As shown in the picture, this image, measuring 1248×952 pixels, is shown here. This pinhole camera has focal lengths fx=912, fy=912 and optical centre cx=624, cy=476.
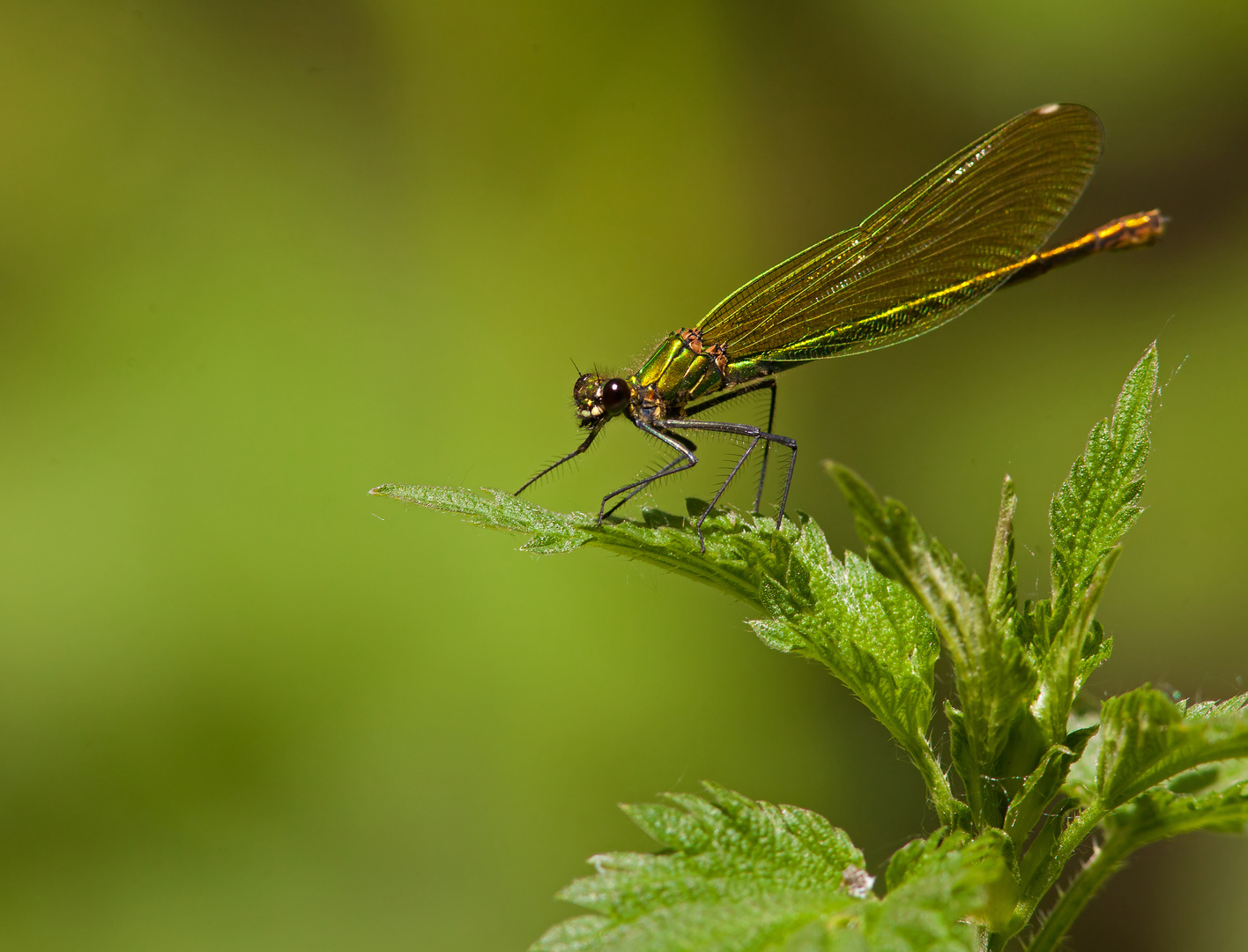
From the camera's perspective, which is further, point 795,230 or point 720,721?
point 795,230

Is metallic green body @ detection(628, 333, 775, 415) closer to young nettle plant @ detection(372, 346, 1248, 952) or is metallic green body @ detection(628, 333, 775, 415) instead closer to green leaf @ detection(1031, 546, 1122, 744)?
young nettle plant @ detection(372, 346, 1248, 952)

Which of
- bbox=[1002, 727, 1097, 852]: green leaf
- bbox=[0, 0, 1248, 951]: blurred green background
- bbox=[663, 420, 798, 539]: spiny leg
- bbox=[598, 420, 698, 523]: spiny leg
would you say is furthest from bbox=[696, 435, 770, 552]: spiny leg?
bbox=[0, 0, 1248, 951]: blurred green background

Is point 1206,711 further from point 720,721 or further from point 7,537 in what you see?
point 7,537

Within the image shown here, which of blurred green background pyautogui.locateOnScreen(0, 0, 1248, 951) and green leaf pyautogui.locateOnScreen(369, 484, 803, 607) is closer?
green leaf pyautogui.locateOnScreen(369, 484, 803, 607)

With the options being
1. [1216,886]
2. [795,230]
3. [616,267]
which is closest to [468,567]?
[616,267]

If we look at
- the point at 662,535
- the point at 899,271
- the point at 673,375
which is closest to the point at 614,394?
the point at 673,375

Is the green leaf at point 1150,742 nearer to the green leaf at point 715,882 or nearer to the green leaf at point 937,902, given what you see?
the green leaf at point 937,902
